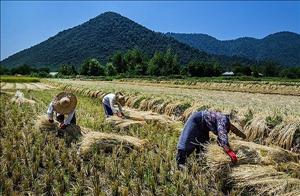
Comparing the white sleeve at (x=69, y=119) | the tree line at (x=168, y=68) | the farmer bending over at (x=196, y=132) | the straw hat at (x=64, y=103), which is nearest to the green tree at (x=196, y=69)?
the tree line at (x=168, y=68)

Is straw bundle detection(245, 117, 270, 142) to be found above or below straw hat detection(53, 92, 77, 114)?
below

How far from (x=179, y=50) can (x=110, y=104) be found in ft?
533

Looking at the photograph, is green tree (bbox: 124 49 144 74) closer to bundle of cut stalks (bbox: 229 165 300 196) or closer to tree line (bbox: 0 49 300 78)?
tree line (bbox: 0 49 300 78)

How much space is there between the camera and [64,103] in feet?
31.5

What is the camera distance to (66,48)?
18850cm

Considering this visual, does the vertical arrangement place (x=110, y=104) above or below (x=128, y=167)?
above

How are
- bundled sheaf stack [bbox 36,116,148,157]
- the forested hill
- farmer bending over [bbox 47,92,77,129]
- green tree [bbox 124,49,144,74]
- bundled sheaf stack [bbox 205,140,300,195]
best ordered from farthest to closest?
the forested hill < green tree [bbox 124,49,144,74] < farmer bending over [bbox 47,92,77,129] < bundled sheaf stack [bbox 36,116,148,157] < bundled sheaf stack [bbox 205,140,300,195]

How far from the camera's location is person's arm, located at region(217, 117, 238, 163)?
18.1 feet

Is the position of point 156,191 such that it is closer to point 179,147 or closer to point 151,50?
point 179,147

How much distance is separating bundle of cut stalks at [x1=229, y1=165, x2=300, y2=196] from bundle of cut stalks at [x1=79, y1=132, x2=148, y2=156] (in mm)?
2949

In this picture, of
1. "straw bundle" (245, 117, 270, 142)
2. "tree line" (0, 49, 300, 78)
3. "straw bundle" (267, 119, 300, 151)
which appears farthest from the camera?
"tree line" (0, 49, 300, 78)

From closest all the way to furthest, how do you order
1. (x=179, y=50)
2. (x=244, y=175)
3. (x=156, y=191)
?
(x=244, y=175) < (x=156, y=191) < (x=179, y=50)

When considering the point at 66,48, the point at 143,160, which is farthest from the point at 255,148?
the point at 66,48

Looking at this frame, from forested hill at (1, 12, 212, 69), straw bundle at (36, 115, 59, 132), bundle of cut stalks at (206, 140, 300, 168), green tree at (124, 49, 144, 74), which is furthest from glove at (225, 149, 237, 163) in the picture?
forested hill at (1, 12, 212, 69)
